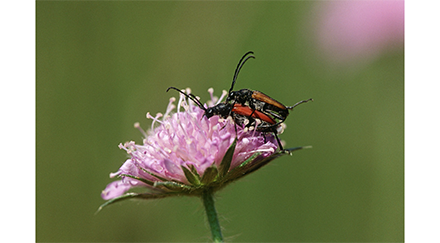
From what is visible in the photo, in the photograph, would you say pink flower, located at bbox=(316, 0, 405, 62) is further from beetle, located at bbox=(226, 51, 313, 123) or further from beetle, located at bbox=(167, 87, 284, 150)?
beetle, located at bbox=(167, 87, 284, 150)

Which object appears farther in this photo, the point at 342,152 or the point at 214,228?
the point at 342,152

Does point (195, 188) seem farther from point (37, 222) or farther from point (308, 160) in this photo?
point (308, 160)

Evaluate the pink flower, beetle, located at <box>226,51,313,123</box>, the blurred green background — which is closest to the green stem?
beetle, located at <box>226,51,313,123</box>

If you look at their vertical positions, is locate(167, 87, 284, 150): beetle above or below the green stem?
above

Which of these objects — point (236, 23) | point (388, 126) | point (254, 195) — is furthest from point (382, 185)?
point (236, 23)

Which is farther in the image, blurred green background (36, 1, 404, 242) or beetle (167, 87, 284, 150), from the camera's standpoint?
blurred green background (36, 1, 404, 242)

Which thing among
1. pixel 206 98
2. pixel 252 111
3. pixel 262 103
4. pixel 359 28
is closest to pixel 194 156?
pixel 252 111
